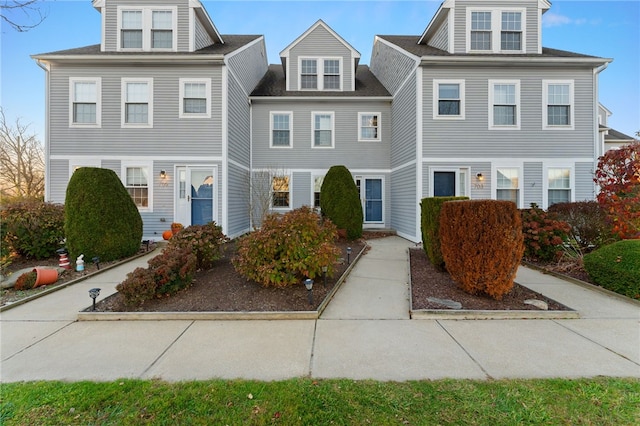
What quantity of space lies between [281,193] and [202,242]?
6.42 metres

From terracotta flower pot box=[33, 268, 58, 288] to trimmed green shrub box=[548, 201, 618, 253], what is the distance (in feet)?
37.5

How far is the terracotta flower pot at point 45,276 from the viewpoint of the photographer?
511cm

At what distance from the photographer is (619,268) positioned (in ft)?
15.3

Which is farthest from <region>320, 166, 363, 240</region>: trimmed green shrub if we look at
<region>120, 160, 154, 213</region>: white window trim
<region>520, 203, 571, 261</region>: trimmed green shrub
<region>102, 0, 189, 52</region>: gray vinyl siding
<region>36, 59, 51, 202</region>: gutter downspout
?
<region>36, 59, 51, 202</region>: gutter downspout

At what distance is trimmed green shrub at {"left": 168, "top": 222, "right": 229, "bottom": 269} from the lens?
548 centimetres

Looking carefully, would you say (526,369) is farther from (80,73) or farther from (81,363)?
A: (80,73)

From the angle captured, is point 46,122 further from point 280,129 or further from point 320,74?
point 320,74

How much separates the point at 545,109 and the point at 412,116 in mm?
4711

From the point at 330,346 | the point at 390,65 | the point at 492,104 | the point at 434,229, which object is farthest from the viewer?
the point at 390,65

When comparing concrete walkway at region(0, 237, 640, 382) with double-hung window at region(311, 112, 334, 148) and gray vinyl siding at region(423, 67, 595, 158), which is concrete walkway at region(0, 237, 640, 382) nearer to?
gray vinyl siding at region(423, 67, 595, 158)

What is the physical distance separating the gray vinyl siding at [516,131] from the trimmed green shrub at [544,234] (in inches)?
138

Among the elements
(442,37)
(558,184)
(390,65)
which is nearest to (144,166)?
(390,65)

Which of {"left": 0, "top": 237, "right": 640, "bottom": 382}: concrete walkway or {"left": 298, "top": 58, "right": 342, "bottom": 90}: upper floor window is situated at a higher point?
{"left": 298, "top": 58, "right": 342, "bottom": 90}: upper floor window

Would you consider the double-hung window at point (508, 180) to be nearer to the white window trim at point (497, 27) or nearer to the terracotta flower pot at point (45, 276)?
the white window trim at point (497, 27)
